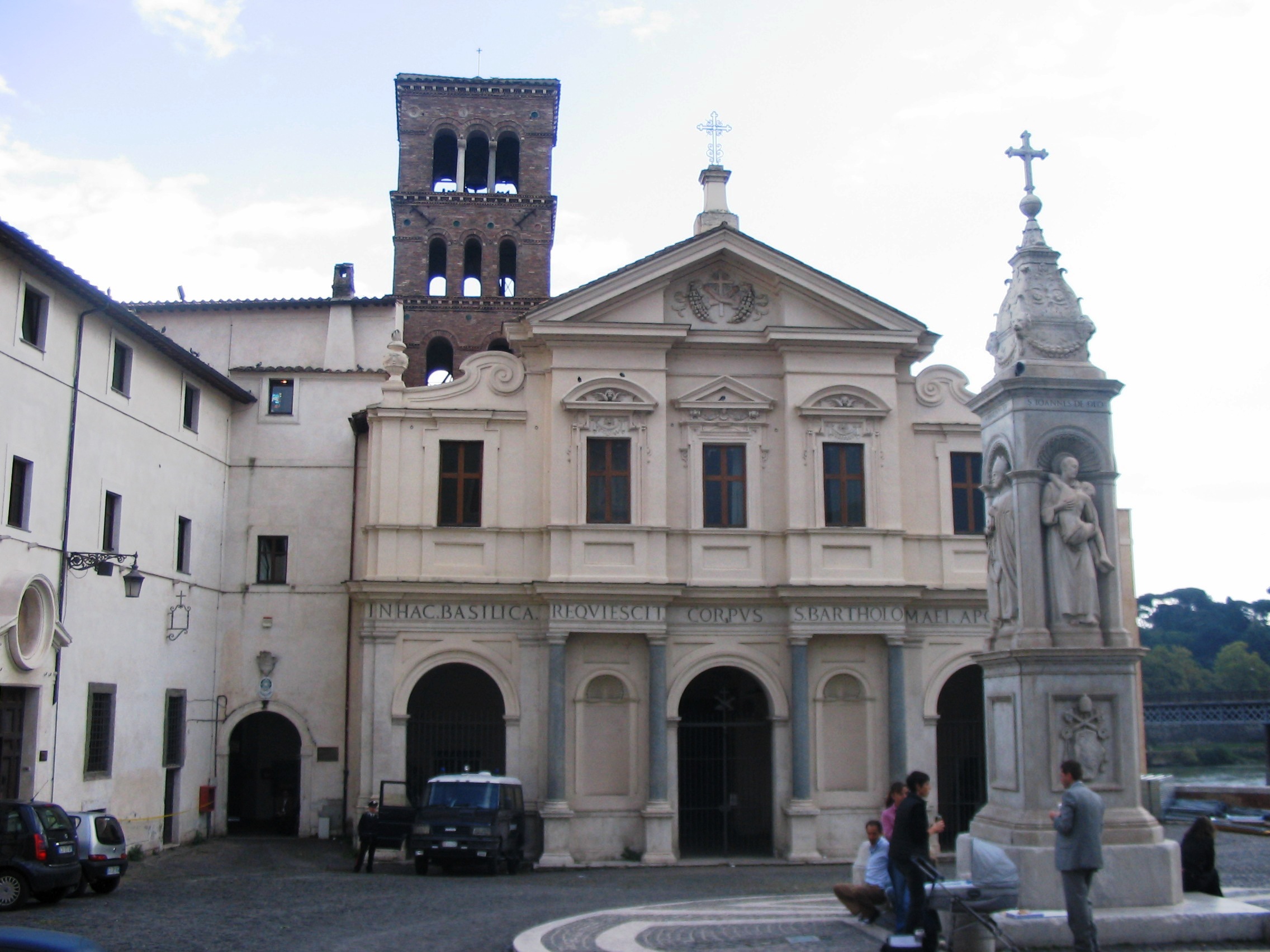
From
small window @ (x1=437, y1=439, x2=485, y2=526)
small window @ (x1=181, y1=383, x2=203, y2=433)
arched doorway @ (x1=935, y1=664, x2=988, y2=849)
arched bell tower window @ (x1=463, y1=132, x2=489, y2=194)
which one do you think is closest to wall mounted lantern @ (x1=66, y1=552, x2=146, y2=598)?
small window @ (x1=181, y1=383, x2=203, y2=433)

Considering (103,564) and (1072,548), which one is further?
(103,564)

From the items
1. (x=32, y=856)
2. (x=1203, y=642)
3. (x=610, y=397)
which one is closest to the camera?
(x=32, y=856)

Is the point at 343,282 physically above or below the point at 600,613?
above

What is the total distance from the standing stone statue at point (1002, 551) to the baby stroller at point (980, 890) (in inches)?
96.7

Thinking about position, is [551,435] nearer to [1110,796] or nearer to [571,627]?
[571,627]

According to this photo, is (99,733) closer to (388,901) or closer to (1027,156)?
(388,901)

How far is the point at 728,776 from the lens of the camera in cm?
2591

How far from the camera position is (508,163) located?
40219 millimetres

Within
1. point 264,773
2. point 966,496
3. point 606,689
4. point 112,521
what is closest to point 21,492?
point 112,521

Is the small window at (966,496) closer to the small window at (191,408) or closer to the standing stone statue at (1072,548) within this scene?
the standing stone statue at (1072,548)

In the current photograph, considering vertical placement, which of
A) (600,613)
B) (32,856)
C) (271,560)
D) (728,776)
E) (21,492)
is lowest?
(32,856)

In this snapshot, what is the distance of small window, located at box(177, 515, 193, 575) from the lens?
25359 millimetres

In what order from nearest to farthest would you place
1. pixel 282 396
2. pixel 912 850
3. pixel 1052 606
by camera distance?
pixel 912 850, pixel 1052 606, pixel 282 396

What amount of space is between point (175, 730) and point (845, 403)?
14.9 meters
